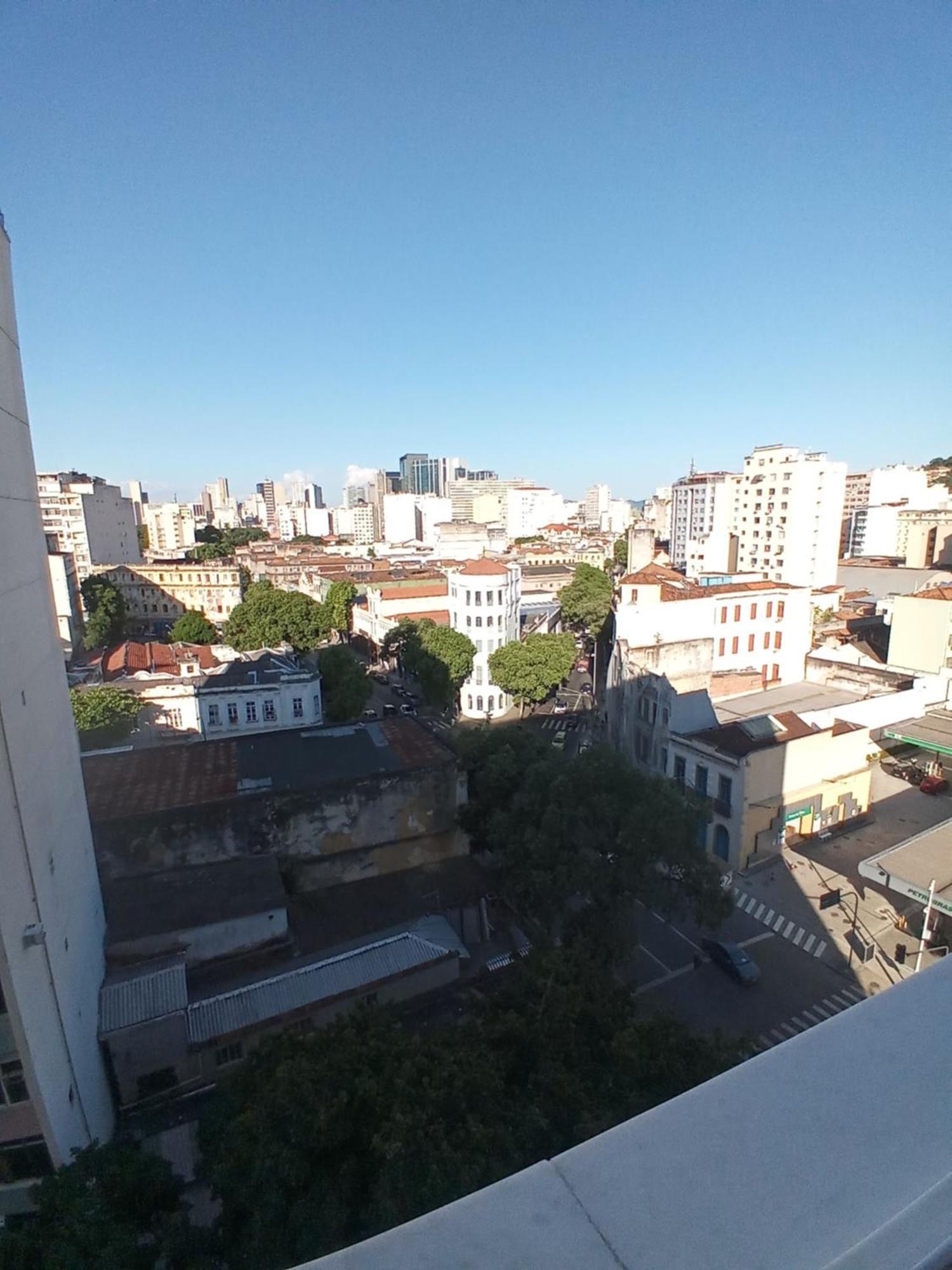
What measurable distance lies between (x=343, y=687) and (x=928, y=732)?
23.9 metres

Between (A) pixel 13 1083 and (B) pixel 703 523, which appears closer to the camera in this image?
(A) pixel 13 1083

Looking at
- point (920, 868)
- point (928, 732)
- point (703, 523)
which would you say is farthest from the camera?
point (703, 523)

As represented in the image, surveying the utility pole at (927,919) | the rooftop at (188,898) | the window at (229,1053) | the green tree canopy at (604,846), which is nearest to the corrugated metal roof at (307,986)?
the window at (229,1053)

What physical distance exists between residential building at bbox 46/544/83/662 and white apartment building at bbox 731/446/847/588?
2135 inches

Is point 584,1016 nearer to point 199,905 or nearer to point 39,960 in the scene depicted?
point 39,960

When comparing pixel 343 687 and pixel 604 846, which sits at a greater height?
pixel 604 846

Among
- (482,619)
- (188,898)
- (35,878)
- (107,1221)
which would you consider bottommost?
(188,898)

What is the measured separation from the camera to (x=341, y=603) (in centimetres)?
5291

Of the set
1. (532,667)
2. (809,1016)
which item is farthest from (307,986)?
(532,667)

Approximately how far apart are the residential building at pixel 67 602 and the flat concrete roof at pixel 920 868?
43231 mm

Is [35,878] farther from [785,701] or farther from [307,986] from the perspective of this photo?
[785,701]

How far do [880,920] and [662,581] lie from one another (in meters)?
15.3

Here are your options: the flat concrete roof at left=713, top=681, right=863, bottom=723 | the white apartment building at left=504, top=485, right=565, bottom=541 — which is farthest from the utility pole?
the white apartment building at left=504, top=485, right=565, bottom=541

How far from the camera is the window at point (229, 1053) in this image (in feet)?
41.6
